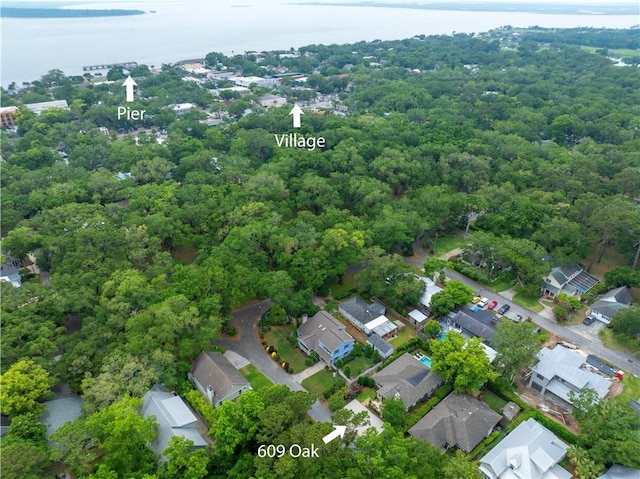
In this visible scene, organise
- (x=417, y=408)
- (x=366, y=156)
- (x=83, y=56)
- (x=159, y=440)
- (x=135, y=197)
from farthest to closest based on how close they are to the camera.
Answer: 1. (x=83, y=56)
2. (x=366, y=156)
3. (x=135, y=197)
4. (x=417, y=408)
5. (x=159, y=440)

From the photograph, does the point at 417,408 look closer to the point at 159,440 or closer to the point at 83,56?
the point at 159,440

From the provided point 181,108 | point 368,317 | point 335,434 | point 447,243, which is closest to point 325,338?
point 368,317

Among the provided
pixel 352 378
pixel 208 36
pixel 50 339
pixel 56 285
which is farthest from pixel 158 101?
pixel 208 36

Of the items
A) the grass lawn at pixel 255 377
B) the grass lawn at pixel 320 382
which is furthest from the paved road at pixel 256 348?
the grass lawn at pixel 320 382

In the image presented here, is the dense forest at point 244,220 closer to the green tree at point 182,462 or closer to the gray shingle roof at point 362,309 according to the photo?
the green tree at point 182,462

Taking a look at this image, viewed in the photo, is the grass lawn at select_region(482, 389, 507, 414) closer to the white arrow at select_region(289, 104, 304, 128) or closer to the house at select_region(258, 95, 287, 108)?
the white arrow at select_region(289, 104, 304, 128)

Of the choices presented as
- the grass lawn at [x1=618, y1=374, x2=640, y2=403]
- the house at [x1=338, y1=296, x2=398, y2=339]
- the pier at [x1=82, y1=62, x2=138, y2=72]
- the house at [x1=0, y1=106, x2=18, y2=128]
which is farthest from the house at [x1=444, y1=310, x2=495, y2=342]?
the pier at [x1=82, y1=62, x2=138, y2=72]
